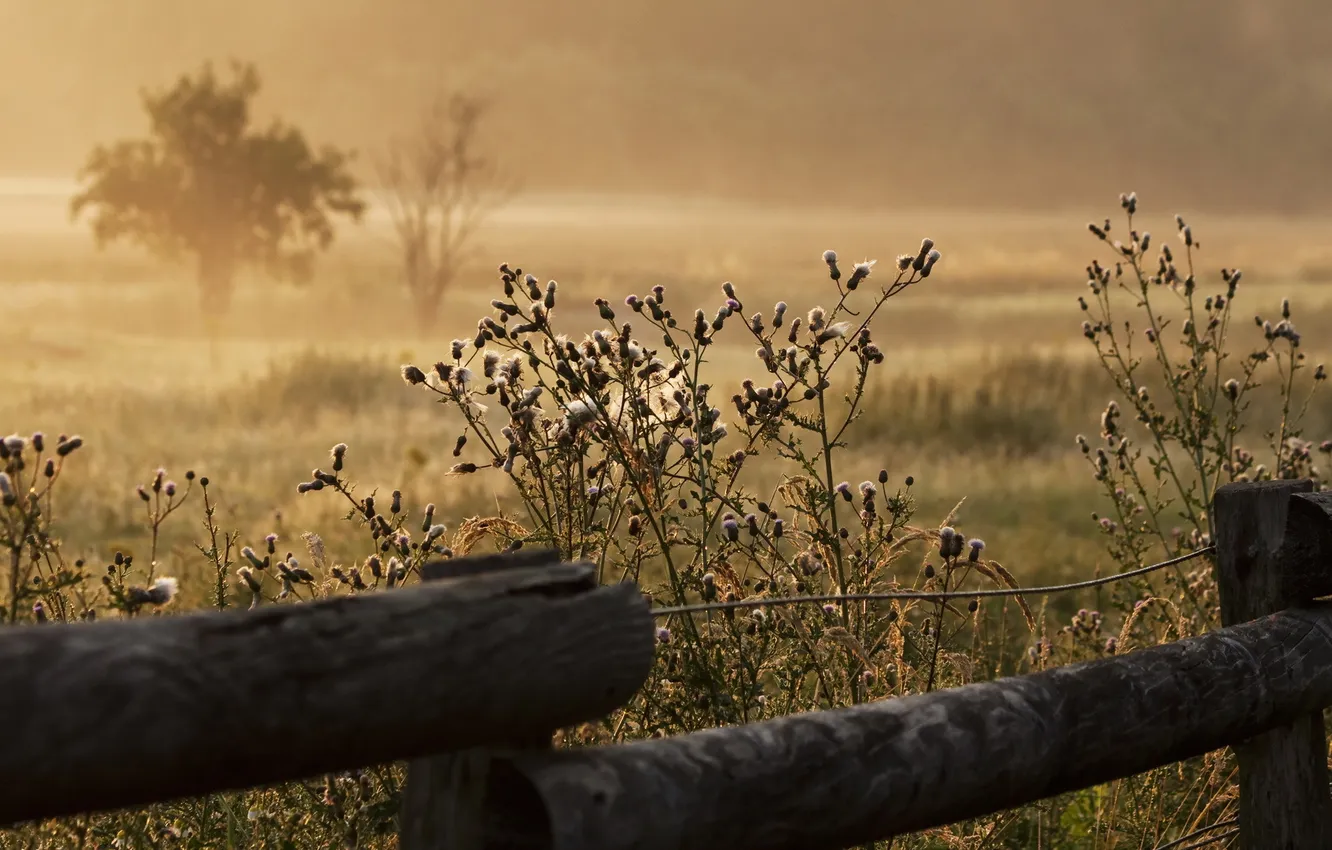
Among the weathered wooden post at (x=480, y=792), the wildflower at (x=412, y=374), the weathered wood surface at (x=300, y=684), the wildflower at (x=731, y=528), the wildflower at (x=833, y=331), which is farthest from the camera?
the wildflower at (x=412, y=374)

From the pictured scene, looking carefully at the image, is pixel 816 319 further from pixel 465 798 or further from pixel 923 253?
pixel 465 798

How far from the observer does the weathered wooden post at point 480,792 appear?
229cm

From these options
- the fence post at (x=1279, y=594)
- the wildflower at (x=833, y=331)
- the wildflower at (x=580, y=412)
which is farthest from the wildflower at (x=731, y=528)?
the fence post at (x=1279, y=594)

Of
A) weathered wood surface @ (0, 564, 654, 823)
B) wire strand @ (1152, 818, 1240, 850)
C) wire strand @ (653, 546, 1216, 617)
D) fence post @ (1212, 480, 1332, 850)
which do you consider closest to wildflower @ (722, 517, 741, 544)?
wire strand @ (653, 546, 1216, 617)

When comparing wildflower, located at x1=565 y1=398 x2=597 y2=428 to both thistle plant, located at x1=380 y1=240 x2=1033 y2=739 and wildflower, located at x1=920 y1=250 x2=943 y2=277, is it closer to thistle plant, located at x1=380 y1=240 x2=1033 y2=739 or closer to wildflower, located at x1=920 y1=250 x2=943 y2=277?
thistle plant, located at x1=380 y1=240 x2=1033 y2=739

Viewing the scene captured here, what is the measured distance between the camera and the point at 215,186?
37.5m

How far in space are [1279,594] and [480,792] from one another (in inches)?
100

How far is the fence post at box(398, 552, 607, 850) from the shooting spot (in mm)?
2285

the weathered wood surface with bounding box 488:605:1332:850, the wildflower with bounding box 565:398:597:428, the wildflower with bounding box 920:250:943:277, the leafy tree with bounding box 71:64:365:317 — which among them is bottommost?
the weathered wood surface with bounding box 488:605:1332:850

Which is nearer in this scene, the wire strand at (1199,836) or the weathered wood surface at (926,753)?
the weathered wood surface at (926,753)

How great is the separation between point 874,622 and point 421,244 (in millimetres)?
33673

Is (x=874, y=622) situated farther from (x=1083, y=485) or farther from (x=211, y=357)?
(x=211, y=357)

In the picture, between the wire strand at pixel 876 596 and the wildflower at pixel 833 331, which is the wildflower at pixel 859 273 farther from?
the wire strand at pixel 876 596

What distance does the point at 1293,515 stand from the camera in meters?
3.80
